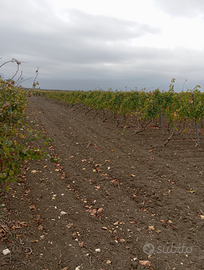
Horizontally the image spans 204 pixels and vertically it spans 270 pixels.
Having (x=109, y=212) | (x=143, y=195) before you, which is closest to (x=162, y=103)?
(x=143, y=195)

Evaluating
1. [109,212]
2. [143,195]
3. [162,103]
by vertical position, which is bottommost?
[109,212]

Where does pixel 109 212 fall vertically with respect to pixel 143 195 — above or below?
below

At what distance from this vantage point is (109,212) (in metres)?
4.24

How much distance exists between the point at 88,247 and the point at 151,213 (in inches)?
63.6

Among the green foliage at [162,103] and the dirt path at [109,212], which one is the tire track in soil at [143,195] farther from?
the green foliage at [162,103]

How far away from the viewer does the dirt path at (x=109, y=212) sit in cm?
307

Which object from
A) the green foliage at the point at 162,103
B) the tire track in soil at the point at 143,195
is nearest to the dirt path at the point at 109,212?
the tire track in soil at the point at 143,195

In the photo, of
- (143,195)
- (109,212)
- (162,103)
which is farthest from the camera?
(162,103)

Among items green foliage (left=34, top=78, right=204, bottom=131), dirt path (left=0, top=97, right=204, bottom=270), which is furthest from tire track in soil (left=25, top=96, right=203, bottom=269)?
green foliage (left=34, top=78, right=204, bottom=131)

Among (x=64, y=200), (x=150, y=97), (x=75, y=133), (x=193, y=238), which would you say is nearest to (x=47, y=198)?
(x=64, y=200)

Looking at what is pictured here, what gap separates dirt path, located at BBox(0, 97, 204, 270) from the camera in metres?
3.07

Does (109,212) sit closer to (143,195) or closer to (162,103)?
(143,195)

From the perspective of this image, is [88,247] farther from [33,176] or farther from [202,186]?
[202,186]

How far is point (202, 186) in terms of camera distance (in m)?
5.43
